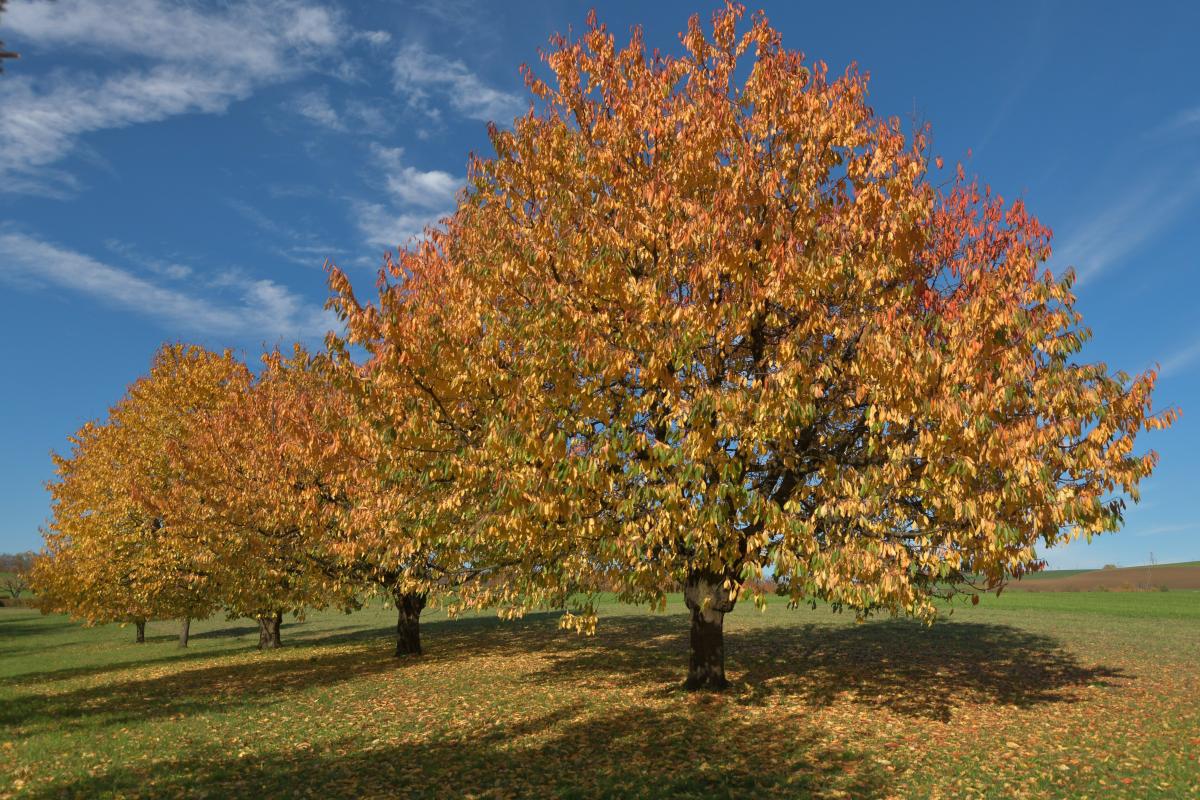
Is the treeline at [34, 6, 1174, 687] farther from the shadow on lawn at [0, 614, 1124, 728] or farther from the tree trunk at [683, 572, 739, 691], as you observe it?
the shadow on lawn at [0, 614, 1124, 728]

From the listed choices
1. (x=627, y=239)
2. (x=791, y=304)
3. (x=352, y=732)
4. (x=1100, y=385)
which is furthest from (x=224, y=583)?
(x=1100, y=385)

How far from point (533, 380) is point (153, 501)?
22.2 metres

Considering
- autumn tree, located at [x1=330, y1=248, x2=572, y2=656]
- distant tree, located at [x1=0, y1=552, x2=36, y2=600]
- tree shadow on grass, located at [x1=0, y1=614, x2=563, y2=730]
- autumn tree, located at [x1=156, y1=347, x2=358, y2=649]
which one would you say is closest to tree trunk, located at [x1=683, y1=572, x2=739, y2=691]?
autumn tree, located at [x1=330, y1=248, x2=572, y2=656]

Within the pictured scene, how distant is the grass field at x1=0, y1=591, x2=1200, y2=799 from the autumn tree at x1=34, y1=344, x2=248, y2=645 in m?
3.12

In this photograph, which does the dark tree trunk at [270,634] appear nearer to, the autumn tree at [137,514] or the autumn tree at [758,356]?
the autumn tree at [137,514]

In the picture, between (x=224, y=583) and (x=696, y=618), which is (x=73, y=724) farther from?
(x=696, y=618)

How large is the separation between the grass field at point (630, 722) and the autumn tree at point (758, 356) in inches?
115

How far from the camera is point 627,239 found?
531 inches

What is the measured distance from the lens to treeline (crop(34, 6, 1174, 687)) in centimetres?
1120

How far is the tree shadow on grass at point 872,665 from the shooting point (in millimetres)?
17250

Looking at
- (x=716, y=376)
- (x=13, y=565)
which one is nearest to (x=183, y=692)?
(x=716, y=376)

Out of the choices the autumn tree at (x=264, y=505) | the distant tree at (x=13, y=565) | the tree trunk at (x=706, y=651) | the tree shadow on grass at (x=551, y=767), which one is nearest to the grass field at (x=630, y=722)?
the tree shadow on grass at (x=551, y=767)

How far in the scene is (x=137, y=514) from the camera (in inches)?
1215

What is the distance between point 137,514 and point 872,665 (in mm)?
31108
